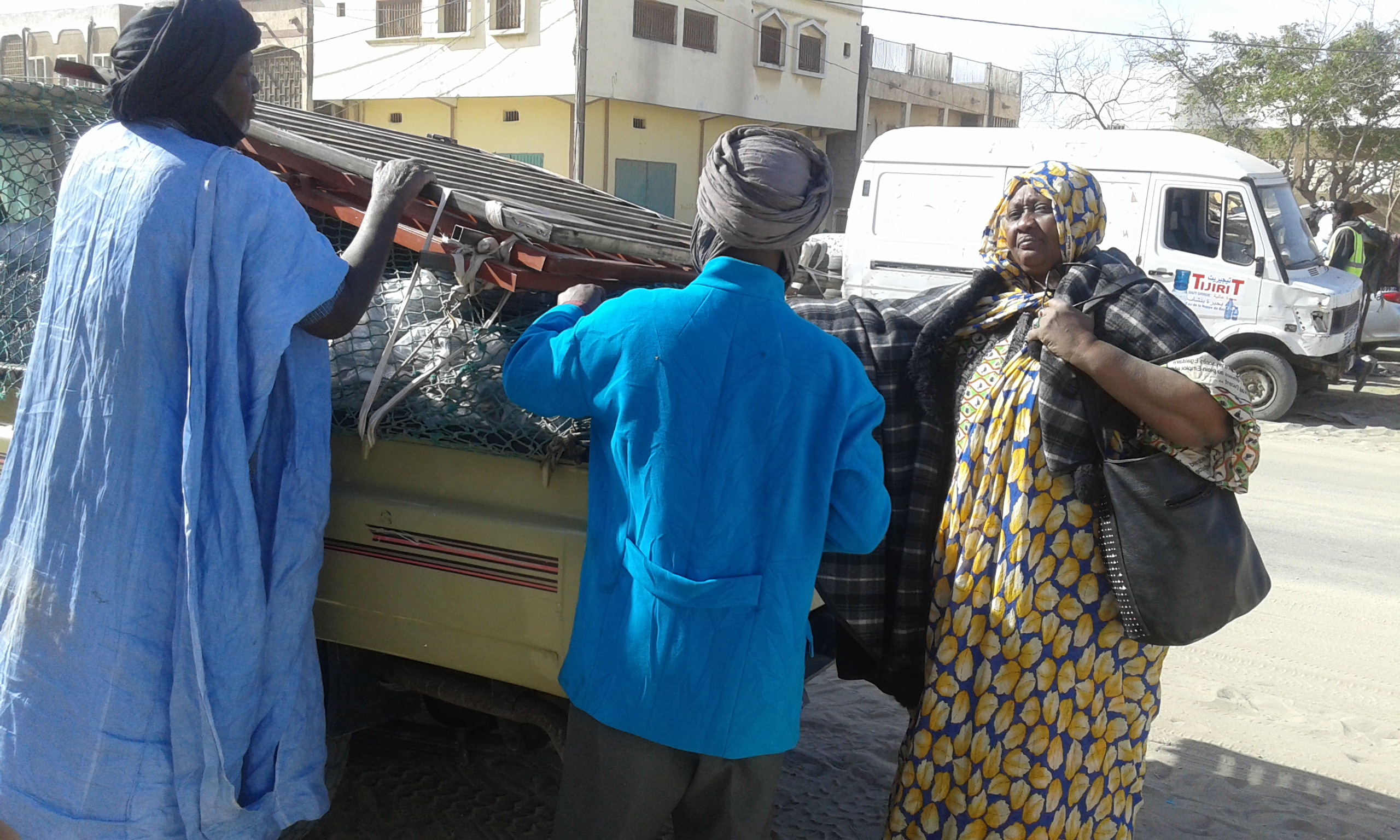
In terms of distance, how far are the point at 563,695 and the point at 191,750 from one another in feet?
2.16

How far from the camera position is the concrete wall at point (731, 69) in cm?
2050

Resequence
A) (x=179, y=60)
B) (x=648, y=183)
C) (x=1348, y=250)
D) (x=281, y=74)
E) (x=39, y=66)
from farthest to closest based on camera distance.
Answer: (x=281, y=74) < (x=39, y=66) < (x=648, y=183) < (x=1348, y=250) < (x=179, y=60)

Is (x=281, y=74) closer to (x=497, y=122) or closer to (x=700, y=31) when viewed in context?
(x=497, y=122)

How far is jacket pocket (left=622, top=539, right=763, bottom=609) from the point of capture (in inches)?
66.5

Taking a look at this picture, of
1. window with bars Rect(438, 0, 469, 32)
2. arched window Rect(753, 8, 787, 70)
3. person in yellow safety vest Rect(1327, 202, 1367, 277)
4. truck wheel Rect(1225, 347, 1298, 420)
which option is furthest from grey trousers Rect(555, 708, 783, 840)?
arched window Rect(753, 8, 787, 70)

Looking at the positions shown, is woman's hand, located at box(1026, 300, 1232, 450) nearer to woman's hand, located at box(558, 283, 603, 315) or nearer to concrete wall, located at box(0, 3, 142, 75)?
woman's hand, located at box(558, 283, 603, 315)

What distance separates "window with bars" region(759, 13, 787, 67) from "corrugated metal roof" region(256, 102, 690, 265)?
20833 mm

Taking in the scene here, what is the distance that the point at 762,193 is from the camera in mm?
1703

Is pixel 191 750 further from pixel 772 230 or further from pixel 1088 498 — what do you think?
pixel 1088 498

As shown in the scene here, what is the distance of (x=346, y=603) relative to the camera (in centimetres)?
234

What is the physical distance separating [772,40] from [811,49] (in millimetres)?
1324

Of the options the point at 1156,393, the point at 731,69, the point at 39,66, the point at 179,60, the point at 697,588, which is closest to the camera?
the point at 697,588

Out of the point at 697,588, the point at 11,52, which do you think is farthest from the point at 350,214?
the point at 11,52

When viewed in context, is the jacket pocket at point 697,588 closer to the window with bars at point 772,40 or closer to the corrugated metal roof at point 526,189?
the corrugated metal roof at point 526,189
